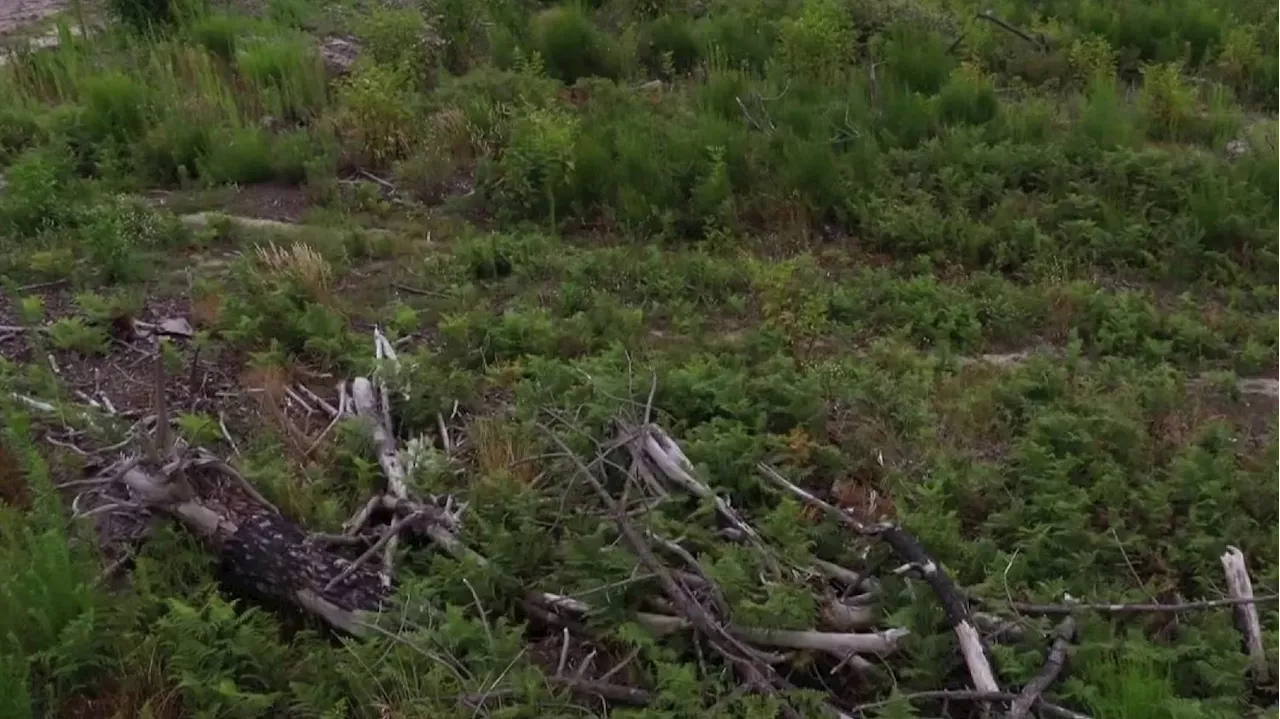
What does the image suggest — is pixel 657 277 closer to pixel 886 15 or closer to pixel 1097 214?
pixel 1097 214

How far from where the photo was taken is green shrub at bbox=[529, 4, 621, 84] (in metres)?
8.26

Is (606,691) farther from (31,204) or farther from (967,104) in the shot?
(967,104)

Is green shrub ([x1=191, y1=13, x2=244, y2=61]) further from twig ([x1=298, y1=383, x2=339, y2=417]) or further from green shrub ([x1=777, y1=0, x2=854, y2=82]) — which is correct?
twig ([x1=298, y1=383, x2=339, y2=417])

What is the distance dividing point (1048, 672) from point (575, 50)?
5673mm

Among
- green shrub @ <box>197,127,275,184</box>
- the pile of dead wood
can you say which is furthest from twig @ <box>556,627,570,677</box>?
green shrub @ <box>197,127,275,184</box>

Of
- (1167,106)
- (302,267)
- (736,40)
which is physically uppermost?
(302,267)

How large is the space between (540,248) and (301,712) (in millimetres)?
2990

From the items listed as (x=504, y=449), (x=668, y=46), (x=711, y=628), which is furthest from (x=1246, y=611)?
(x=668, y=46)

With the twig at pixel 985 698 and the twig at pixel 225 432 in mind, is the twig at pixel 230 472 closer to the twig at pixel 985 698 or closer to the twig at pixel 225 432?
the twig at pixel 225 432

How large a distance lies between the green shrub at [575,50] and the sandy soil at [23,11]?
3.88 m

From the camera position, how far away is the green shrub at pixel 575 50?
27.1 ft

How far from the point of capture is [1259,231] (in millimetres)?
6109

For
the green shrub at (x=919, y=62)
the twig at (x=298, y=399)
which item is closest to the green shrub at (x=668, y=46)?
the green shrub at (x=919, y=62)

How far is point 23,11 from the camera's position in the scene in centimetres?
980
